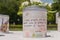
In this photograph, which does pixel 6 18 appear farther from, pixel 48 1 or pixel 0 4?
pixel 48 1

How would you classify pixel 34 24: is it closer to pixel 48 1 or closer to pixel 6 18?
pixel 6 18

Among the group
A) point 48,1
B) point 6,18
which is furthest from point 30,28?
point 48,1

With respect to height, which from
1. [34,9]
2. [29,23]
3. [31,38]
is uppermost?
[34,9]

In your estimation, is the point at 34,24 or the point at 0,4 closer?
the point at 34,24

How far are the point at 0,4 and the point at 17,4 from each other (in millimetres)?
2950

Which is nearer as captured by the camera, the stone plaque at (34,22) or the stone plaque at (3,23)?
the stone plaque at (34,22)

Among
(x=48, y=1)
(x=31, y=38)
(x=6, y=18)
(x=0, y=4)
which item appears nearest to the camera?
(x=31, y=38)

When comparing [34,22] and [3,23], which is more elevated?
[34,22]

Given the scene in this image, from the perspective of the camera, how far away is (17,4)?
27656 mm

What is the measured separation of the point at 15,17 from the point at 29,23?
16.5 m

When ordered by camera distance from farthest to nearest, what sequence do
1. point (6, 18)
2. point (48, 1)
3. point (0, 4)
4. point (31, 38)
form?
point (48, 1) < point (0, 4) < point (6, 18) < point (31, 38)

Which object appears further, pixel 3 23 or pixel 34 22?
pixel 3 23

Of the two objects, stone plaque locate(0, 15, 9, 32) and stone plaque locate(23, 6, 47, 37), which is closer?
stone plaque locate(23, 6, 47, 37)

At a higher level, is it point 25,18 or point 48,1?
point 48,1
